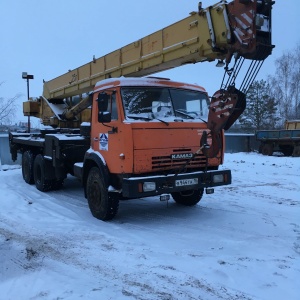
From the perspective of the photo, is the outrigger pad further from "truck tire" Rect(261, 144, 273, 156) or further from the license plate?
"truck tire" Rect(261, 144, 273, 156)

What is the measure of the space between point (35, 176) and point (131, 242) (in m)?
5.88

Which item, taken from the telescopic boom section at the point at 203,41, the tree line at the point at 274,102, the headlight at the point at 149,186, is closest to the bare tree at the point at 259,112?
the tree line at the point at 274,102

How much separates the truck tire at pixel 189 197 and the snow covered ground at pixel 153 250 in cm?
17

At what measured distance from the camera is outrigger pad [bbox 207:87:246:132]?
571 cm

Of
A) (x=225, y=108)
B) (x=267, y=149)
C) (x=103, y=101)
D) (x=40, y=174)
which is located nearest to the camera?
(x=225, y=108)

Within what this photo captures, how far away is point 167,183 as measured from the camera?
6.08 meters

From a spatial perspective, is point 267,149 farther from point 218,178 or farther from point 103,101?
point 103,101

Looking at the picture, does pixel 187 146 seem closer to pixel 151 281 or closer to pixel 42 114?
pixel 151 281

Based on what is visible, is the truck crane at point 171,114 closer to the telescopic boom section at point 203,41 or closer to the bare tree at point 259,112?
the telescopic boom section at point 203,41

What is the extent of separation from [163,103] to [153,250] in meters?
2.79

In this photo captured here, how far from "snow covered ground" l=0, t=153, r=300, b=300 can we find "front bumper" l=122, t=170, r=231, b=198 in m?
0.67

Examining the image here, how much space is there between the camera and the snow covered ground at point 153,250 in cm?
380

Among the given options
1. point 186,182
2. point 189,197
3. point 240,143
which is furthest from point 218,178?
point 240,143

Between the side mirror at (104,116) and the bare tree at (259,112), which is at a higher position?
the bare tree at (259,112)
